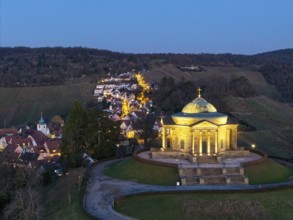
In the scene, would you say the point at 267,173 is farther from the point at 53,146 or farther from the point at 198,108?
the point at 53,146

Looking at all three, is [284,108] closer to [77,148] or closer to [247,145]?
[247,145]

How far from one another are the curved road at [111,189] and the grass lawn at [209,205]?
3.18 ft

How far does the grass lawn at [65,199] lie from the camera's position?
108ft

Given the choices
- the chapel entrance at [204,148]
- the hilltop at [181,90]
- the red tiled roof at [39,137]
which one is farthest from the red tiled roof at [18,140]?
the chapel entrance at [204,148]

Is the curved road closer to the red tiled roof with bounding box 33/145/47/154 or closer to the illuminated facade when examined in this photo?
the illuminated facade

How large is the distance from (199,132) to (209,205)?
1429cm

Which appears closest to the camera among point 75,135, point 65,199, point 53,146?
point 65,199

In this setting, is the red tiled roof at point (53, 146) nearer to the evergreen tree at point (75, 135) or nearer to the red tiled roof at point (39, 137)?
the red tiled roof at point (39, 137)

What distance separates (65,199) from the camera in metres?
37.6

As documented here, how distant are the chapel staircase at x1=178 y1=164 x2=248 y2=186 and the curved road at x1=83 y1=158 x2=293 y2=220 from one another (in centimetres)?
84

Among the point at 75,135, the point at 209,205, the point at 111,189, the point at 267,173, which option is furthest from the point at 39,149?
the point at 209,205

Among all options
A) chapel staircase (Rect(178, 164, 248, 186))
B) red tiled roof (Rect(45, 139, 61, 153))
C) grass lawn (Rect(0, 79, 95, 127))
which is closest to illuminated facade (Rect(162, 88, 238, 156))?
chapel staircase (Rect(178, 164, 248, 186))

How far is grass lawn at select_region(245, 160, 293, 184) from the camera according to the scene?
1542 inches

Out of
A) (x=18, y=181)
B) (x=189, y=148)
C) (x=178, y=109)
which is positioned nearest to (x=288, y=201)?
(x=189, y=148)
